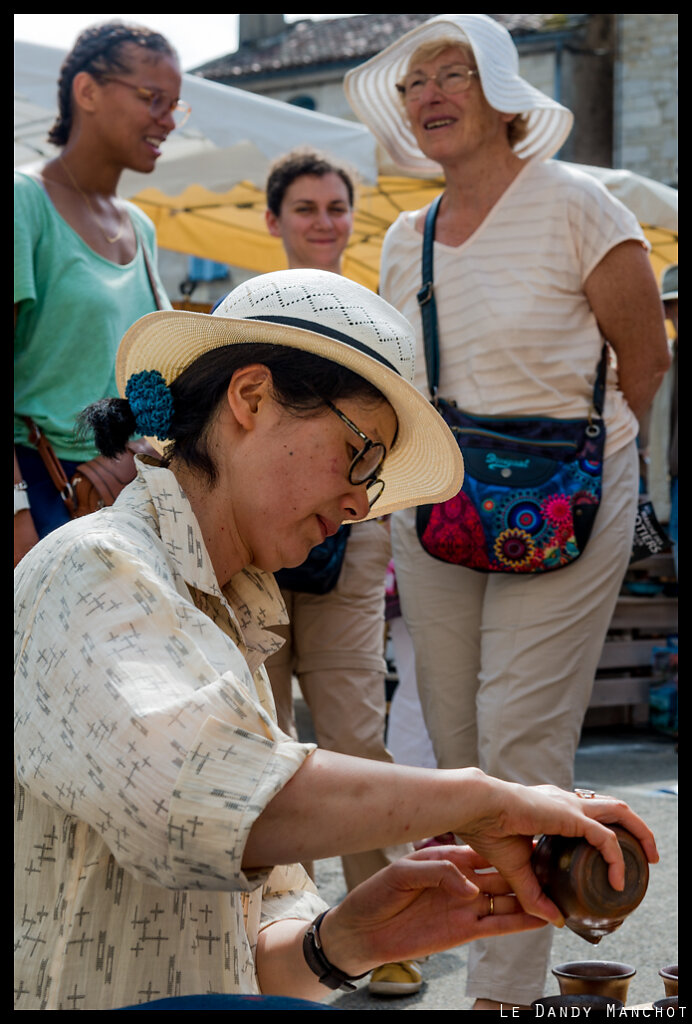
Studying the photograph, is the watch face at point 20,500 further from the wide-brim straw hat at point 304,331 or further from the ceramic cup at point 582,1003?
the ceramic cup at point 582,1003

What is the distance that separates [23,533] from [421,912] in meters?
1.54

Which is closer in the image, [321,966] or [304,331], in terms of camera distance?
[304,331]

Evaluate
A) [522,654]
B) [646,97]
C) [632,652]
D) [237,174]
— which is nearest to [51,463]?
[522,654]

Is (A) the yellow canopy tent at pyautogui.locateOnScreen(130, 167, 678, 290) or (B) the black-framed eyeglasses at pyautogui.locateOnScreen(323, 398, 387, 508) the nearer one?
(B) the black-framed eyeglasses at pyautogui.locateOnScreen(323, 398, 387, 508)

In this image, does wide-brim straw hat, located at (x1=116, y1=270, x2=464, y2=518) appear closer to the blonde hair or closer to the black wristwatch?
the black wristwatch

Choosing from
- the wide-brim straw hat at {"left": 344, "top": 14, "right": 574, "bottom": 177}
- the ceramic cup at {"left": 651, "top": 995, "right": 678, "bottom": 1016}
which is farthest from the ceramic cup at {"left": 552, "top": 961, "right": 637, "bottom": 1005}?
the wide-brim straw hat at {"left": 344, "top": 14, "right": 574, "bottom": 177}

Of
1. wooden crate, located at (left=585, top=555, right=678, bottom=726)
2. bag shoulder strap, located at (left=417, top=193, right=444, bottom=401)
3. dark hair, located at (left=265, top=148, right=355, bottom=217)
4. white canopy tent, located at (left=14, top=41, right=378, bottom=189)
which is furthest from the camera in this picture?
wooden crate, located at (left=585, top=555, right=678, bottom=726)

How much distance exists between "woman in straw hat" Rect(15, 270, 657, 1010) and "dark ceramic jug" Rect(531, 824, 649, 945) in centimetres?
2

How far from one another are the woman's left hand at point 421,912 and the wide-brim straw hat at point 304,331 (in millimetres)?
734

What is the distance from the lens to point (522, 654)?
312cm

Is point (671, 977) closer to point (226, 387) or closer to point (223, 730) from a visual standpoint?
point (223, 730)

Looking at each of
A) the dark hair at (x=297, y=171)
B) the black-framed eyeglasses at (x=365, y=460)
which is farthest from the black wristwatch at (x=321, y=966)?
the dark hair at (x=297, y=171)

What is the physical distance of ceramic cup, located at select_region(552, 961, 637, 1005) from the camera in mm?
2006
